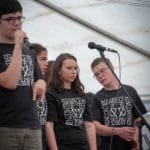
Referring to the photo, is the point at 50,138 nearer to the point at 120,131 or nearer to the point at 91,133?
the point at 91,133

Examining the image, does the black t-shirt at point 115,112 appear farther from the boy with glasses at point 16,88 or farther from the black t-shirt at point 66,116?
the boy with glasses at point 16,88

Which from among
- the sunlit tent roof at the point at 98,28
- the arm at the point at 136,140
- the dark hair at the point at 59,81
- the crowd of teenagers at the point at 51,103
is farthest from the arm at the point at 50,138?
the sunlit tent roof at the point at 98,28

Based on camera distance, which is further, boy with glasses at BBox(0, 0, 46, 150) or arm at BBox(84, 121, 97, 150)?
arm at BBox(84, 121, 97, 150)

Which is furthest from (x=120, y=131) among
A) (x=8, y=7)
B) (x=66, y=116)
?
(x=8, y=7)

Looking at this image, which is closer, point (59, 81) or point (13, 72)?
point (13, 72)

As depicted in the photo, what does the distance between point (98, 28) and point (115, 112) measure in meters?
1.18

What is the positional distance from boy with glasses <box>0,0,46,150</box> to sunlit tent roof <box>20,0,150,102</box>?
1784 mm

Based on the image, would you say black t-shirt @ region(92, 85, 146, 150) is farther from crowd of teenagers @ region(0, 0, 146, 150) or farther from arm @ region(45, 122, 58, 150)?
arm @ region(45, 122, 58, 150)

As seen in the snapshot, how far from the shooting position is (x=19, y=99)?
87.2 inches

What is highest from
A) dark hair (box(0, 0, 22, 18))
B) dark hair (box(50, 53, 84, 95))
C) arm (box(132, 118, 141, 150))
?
dark hair (box(0, 0, 22, 18))

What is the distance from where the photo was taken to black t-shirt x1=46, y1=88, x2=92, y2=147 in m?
2.85

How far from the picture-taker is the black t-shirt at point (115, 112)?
123 inches

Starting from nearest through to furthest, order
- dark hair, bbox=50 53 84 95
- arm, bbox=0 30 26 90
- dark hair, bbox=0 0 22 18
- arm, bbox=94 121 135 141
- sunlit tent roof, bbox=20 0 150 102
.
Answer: arm, bbox=0 30 26 90, dark hair, bbox=0 0 22 18, dark hair, bbox=50 53 84 95, arm, bbox=94 121 135 141, sunlit tent roof, bbox=20 0 150 102

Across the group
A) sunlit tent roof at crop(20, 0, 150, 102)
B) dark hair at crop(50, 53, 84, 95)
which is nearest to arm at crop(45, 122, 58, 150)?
dark hair at crop(50, 53, 84, 95)
